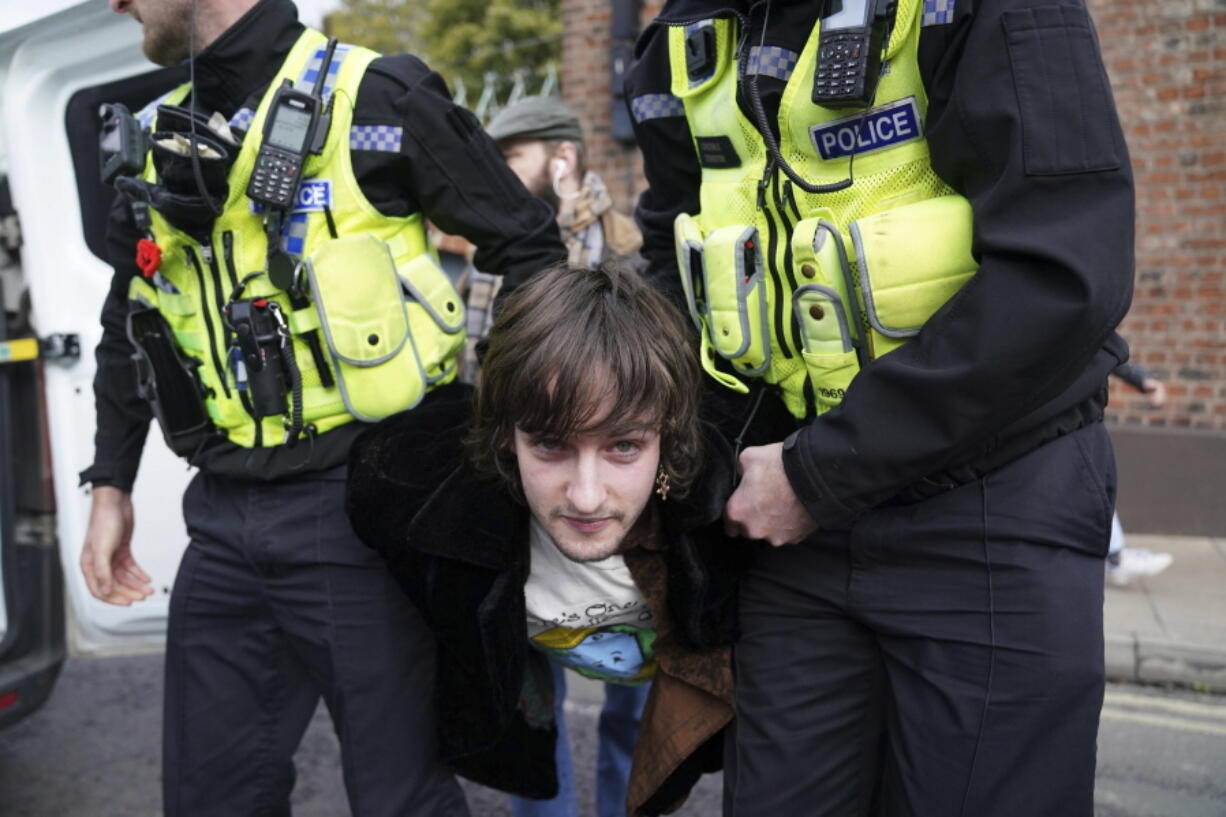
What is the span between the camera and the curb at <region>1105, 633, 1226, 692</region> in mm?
4066

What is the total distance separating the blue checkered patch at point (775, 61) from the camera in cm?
156

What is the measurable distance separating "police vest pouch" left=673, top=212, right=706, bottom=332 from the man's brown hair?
37mm

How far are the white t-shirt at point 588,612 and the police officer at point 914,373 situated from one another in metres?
0.22

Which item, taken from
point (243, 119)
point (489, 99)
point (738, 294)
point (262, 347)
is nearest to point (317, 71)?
point (243, 119)

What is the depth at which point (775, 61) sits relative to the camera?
5.13ft

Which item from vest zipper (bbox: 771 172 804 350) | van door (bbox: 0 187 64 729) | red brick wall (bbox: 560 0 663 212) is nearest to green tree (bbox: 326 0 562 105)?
red brick wall (bbox: 560 0 663 212)

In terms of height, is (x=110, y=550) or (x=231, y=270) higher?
(x=231, y=270)

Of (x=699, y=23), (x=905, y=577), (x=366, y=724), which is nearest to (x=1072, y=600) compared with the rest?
(x=905, y=577)

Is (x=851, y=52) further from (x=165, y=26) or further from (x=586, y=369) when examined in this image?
(x=165, y=26)

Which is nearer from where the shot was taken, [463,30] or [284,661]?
[284,661]

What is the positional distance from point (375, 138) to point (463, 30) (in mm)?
22699

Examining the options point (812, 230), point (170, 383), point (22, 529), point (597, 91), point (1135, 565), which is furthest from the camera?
point (597, 91)

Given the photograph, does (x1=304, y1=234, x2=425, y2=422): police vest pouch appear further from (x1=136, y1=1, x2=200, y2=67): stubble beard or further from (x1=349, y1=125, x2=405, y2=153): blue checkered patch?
(x1=136, y1=1, x2=200, y2=67): stubble beard

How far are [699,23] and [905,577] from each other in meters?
0.91
